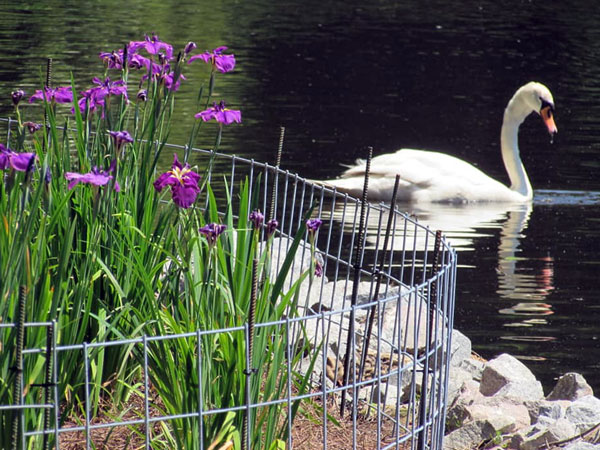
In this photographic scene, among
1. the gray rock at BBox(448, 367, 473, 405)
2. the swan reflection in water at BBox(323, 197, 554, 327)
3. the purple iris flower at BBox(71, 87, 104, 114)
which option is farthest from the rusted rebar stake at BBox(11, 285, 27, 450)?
the swan reflection in water at BBox(323, 197, 554, 327)

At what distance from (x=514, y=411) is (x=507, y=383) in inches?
17.1

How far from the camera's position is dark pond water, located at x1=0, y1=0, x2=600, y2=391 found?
828 cm

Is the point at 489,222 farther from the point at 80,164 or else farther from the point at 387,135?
the point at 80,164

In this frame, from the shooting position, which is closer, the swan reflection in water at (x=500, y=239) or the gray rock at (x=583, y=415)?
the gray rock at (x=583, y=415)

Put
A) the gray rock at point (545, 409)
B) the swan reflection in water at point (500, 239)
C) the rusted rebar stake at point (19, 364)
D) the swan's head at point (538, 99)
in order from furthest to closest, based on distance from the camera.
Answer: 1. the swan's head at point (538, 99)
2. the swan reflection in water at point (500, 239)
3. the gray rock at point (545, 409)
4. the rusted rebar stake at point (19, 364)

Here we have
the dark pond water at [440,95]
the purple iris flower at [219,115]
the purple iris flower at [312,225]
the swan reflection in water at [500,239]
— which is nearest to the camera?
the purple iris flower at [312,225]

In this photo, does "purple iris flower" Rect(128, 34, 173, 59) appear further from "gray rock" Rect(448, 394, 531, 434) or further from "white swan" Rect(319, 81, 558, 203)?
"white swan" Rect(319, 81, 558, 203)

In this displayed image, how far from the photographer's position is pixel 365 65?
20.7 metres

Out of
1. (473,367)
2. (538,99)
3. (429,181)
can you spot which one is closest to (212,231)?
(473,367)

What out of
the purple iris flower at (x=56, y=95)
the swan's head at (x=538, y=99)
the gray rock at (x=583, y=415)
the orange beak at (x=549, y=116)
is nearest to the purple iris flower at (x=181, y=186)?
the purple iris flower at (x=56, y=95)

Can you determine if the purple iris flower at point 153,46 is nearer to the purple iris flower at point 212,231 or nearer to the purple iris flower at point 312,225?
the purple iris flower at point 312,225

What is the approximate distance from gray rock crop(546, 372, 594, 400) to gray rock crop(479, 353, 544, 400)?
0.44 feet

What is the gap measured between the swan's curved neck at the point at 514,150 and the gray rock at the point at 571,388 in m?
5.91

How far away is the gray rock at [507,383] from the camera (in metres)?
5.61
